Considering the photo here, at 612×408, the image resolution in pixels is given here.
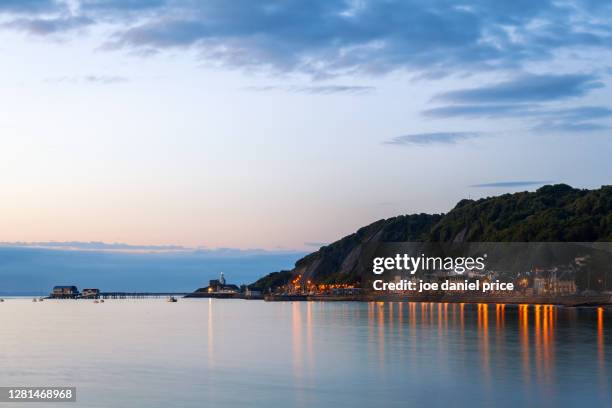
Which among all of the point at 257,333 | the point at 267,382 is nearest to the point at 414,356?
the point at 267,382

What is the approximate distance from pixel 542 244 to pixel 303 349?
14250cm

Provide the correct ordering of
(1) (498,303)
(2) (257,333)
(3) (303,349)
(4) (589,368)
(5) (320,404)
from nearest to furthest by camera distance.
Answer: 1. (5) (320,404)
2. (4) (589,368)
3. (3) (303,349)
4. (2) (257,333)
5. (1) (498,303)

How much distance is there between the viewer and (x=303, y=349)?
188 ft


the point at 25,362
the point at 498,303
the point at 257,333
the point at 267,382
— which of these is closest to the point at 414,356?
the point at 267,382

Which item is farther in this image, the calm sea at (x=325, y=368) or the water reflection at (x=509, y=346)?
the water reflection at (x=509, y=346)

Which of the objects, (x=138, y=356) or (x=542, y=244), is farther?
(x=542, y=244)

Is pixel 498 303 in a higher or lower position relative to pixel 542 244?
lower

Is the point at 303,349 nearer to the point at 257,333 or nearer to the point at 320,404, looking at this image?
the point at 257,333

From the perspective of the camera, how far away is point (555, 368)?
140 ft

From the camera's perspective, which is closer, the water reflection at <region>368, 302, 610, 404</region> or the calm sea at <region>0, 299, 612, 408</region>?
the calm sea at <region>0, 299, 612, 408</region>

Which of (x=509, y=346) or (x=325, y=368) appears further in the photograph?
(x=509, y=346)

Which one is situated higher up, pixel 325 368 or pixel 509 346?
pixel 325 368

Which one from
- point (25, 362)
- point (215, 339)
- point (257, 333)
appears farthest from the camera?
point (257, 333)

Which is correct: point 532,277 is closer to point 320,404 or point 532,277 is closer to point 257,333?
point 257,333
